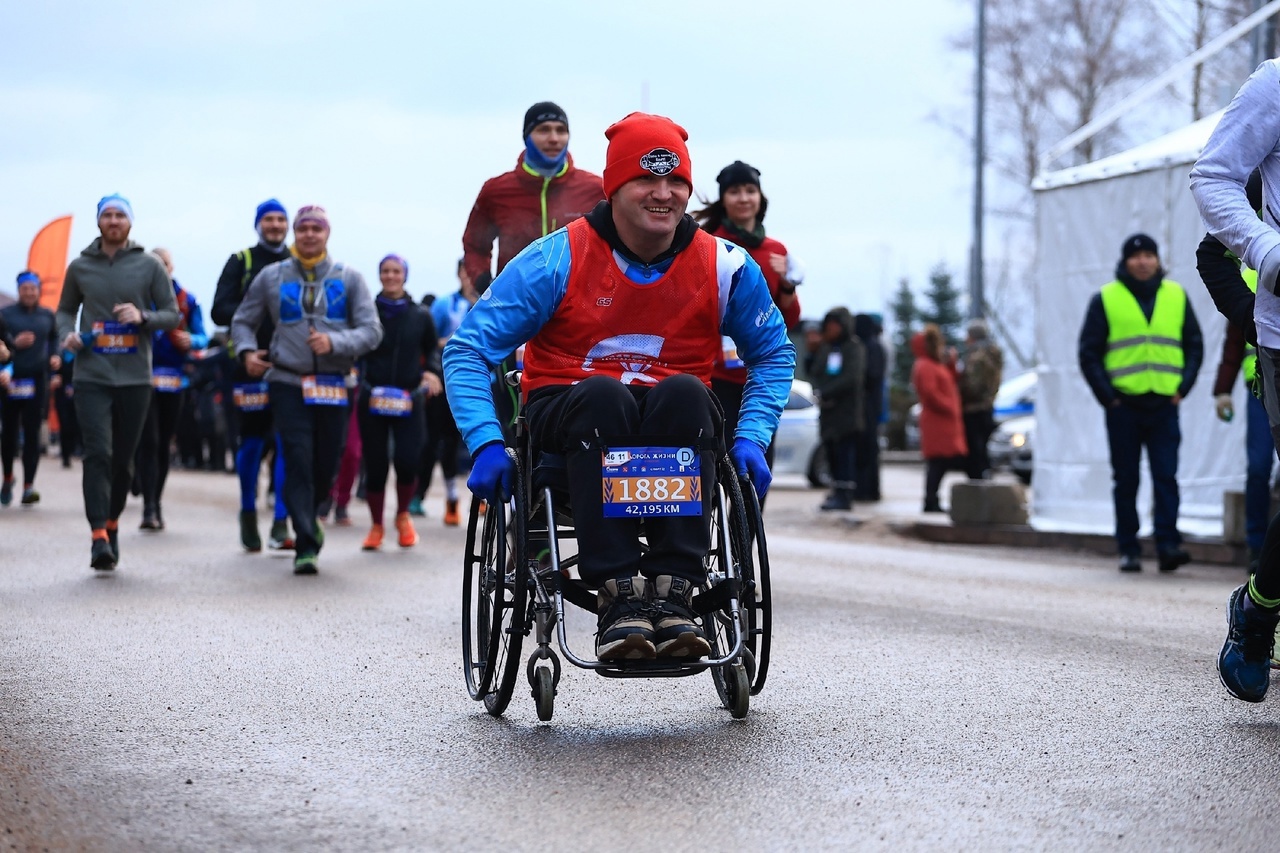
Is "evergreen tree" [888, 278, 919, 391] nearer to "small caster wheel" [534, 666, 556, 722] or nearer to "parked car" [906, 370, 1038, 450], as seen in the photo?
"parked car" [906, 370, 1038, 450]

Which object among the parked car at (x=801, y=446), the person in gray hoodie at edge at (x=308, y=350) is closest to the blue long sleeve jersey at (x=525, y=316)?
the person in gray hoodie at edge at (x=308, y=350)

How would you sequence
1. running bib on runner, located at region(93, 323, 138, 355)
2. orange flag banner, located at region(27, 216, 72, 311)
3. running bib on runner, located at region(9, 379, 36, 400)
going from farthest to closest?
1. orange flag banner, located at region(27, 216, 72, 311)
2. running bib on runner, located at region(9, 379, 36, 400)
3. running bib on runner, located at region(93, 323, 138, 355)

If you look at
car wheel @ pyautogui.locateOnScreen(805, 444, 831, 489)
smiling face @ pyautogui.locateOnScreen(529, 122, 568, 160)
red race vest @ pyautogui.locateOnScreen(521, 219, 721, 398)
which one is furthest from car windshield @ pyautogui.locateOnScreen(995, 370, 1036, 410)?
red race vest @ pyautogui.locateOnScreen(521, 219, 721, 398)

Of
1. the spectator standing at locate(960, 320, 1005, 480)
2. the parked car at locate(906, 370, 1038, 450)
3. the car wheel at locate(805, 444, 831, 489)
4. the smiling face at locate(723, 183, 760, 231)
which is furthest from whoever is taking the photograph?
the parked car at locate(906, 370, 1038, 450)

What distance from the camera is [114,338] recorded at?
10742 mm

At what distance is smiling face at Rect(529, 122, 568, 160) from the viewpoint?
9227mm

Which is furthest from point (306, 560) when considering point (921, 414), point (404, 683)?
point (921, 414)

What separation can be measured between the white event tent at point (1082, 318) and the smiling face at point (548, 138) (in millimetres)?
6439

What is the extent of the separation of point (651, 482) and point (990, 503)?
1069cm

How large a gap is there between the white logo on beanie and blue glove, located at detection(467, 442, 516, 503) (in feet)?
3.02

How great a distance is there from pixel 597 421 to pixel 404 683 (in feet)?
5.48

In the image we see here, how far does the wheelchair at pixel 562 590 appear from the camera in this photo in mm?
5129

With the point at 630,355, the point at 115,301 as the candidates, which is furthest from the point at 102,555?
the point at 630,355

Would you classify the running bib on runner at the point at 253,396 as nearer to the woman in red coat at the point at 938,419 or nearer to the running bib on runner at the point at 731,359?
the running bib on runner at the point at 731,359
